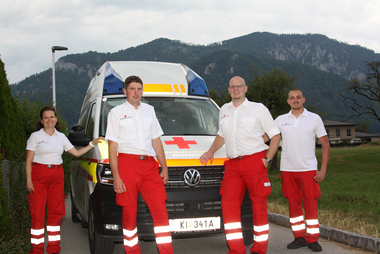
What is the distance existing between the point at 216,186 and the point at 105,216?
134 centimetres

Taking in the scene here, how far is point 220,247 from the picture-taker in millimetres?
5613

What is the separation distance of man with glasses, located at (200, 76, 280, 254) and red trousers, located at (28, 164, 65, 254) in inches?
81.0

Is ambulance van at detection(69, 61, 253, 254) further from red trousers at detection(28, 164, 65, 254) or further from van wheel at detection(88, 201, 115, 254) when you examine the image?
red trousers at detection(28, 164, 65, 254)

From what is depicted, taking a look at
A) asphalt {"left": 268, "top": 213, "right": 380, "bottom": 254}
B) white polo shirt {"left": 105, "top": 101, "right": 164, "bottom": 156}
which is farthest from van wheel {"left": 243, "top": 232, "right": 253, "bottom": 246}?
white polo shirt {"left": 105, "top": 101, "right": 164, "bottom": 156}

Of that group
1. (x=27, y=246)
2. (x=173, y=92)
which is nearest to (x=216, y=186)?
(x=173, y=92)

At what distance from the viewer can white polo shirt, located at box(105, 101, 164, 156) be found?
4.26m

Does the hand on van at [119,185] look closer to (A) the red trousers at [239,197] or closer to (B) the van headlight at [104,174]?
(B) the van headlight at [104,174]

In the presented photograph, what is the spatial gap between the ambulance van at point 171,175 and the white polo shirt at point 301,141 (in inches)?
41.1

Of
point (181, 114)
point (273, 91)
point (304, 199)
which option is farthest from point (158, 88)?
point (273, 91)

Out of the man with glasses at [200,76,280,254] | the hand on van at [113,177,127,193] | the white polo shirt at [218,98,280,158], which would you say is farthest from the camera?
the white polo shirt at [218,98,280,158]

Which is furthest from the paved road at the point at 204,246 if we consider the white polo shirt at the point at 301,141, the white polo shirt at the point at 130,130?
the white polo shirt at the point at 130,130

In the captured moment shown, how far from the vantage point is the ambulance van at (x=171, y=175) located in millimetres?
4469

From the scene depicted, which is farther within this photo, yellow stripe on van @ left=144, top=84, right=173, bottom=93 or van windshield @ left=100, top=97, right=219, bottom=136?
yellow stripe on van @ left=144, top=84, right=173, bottom=93

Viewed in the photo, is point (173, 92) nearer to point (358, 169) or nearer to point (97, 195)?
point (97, 195)
